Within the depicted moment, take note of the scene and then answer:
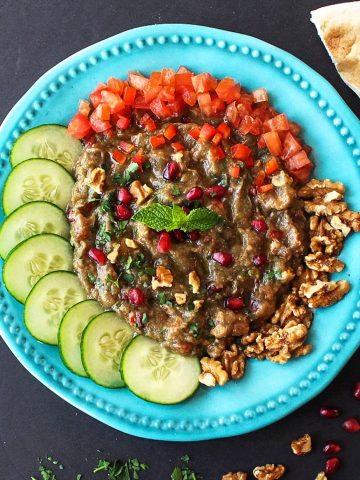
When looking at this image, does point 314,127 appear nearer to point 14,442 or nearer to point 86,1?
point 86,1

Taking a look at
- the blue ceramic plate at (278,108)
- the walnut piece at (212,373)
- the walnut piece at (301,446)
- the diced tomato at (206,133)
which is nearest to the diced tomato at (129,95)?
the blue ceramic plate at (278,108)

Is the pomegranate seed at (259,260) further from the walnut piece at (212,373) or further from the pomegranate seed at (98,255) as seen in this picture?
the pomegranate seed at (98,255)

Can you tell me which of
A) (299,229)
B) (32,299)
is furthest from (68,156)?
(299,229)

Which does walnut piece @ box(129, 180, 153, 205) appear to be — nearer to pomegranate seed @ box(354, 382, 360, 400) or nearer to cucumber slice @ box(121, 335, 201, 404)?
cucumber slice @ box(121, 335, 201, 404)

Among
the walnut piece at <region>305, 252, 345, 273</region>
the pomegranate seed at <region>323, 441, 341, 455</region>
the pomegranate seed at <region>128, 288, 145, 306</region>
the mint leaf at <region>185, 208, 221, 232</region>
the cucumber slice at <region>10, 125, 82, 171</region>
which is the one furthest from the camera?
the pomegranate seed at <region>323, 441, 341, 455</region>

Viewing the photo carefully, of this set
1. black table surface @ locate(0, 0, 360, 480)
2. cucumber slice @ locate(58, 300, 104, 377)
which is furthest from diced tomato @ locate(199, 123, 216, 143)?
cucumber slice @ locate(58, 300, 104, 377)
